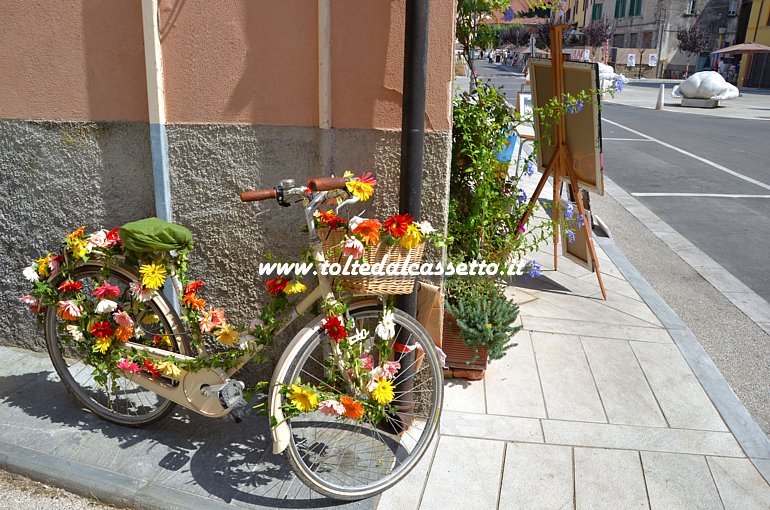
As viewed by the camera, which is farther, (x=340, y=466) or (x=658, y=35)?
(x=658, y=35)

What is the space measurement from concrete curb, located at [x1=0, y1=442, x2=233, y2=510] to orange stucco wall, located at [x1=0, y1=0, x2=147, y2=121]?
181 cm

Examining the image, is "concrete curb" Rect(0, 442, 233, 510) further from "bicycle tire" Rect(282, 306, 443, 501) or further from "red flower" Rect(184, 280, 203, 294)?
"red flower" Rect(184, 280, 203, 294)

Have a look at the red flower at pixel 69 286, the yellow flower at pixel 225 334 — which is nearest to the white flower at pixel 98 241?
the red flower at pixel 69 286

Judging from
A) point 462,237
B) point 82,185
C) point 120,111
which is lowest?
point 462,237

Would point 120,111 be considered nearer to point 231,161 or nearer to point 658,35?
point 231,161

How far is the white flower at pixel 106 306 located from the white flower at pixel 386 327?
4.21 feet

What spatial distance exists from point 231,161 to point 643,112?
2292cm

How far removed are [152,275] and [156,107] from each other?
96 cm

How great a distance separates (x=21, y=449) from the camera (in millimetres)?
3211

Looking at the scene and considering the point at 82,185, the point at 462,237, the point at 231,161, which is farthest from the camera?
the point at 462,237

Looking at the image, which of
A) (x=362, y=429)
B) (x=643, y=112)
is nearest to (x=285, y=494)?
(x=362, y=429)

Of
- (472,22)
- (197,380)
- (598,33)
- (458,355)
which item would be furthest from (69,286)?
(598,33)

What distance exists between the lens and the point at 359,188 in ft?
9.17

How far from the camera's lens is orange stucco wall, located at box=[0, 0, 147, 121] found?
349cm
